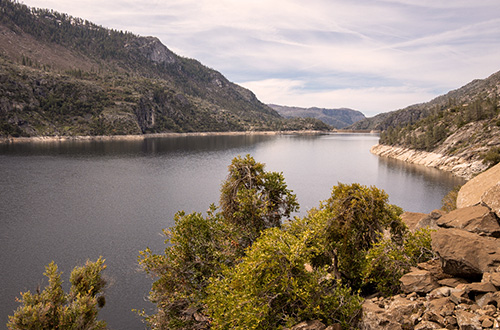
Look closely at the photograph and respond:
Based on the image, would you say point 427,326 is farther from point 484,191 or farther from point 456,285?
point 484,191

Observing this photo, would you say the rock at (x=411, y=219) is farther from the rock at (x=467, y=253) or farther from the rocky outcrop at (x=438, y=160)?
the rocky outcrop at (x=438, y=160)

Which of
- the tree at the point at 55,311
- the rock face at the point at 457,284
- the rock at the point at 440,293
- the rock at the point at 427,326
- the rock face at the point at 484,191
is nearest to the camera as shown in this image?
the rock face at the point at 457,284

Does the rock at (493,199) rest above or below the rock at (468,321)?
above

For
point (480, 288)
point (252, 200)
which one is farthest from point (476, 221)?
point (252, 200)

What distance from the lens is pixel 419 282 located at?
16391 millimetres

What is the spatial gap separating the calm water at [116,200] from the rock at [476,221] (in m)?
24.4

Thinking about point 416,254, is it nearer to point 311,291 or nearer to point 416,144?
point 311,291

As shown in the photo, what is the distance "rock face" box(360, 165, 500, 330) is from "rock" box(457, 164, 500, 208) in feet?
3.02

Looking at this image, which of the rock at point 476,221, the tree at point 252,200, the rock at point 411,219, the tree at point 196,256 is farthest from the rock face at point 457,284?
the tree at point 252,200

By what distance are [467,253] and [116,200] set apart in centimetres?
7503

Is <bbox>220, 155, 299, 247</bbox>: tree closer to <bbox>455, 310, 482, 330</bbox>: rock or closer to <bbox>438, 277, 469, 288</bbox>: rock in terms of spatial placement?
<bbox>438, 277, 469, 288</bbox>: rock

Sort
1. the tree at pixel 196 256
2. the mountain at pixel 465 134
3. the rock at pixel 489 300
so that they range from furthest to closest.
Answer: the mountain at pixel 465 134 < the tree at pixel 196 256 < the rock at pixel 489 300

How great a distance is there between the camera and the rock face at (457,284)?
1297 cm

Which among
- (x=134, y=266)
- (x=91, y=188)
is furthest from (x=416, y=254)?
(x=91, y=188)
